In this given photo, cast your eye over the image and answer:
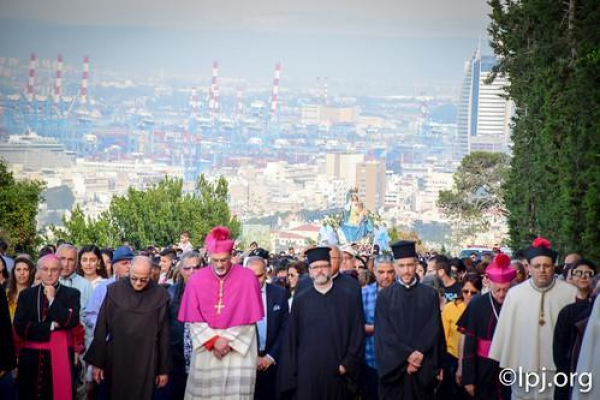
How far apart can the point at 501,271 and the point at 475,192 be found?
294 feet

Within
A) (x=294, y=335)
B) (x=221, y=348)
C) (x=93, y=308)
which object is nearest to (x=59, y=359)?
(x=93, y=308)

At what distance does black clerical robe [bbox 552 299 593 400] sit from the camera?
32.5 feet

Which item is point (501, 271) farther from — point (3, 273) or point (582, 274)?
point (3, 273)

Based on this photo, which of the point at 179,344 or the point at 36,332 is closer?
the point at 36,332

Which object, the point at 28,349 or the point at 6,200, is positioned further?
the point at 6,200

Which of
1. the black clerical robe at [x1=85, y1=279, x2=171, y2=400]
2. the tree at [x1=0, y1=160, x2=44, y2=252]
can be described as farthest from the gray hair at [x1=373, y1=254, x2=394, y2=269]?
the tree at [x1=0, y1=160, x2=44, y2=252]

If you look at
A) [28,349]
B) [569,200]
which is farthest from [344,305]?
[569,200]

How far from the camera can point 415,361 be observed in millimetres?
10734

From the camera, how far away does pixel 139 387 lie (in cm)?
1094

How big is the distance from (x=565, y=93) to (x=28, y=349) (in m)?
21.2

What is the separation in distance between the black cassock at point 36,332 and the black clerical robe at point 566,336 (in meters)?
3.94

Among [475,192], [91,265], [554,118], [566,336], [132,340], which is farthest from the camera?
[475,192]

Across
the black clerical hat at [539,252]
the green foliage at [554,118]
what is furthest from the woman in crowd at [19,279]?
the green foliage at [554,118]

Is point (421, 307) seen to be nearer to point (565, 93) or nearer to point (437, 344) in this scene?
point (437, 344)
